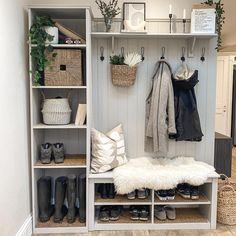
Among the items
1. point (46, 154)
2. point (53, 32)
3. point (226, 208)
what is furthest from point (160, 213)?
point (53, 32)

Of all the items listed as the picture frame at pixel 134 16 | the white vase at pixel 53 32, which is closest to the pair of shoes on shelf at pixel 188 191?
the picture frame at pixel 134 16

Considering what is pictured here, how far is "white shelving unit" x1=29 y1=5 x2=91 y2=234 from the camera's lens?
9.05 ft

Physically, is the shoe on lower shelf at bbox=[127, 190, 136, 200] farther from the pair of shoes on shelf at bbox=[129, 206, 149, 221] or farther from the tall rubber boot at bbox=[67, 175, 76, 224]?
the tall rubber boot at bbox=[67, 175, 76, 224]

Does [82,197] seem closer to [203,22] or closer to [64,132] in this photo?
[64,132]

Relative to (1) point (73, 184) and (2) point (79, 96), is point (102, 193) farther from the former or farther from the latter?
(2) point (79, 96)

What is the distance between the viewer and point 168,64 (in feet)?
10.00

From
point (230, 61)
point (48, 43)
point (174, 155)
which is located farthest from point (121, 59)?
point (230, 61)

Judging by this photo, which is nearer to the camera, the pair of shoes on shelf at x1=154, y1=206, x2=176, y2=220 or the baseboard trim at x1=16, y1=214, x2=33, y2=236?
the baseboard trim at x1=16, y1=214, x2=33, y2=236

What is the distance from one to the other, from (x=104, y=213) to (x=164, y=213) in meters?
0.57

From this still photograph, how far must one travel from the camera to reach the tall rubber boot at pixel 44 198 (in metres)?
2.91

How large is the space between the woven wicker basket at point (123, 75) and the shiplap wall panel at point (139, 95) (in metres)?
0.11

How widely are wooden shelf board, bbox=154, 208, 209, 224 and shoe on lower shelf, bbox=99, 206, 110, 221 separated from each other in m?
0.46

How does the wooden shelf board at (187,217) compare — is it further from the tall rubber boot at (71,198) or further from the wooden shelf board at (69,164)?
the wooden shelf board at (69,164)

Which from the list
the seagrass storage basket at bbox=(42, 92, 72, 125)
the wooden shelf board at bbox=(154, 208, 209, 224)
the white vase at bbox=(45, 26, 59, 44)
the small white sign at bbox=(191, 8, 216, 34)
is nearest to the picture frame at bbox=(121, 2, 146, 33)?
the small white sign at bbox=(191, 8, 216, 34)
